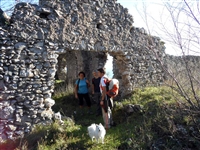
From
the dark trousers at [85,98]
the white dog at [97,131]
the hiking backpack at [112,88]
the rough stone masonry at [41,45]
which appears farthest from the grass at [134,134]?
the dark trousers at [85,98]

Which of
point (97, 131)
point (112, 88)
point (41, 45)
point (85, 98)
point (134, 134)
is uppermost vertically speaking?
point (41, 45)

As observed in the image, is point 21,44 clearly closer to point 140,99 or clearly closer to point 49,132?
point 49,132

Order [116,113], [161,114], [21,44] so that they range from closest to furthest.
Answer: [21,44], [161,114], [116,113]

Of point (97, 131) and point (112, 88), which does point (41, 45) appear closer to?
point (112, 88)

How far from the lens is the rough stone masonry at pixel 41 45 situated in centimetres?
488

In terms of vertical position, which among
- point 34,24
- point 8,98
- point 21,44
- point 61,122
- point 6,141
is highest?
point 34,24

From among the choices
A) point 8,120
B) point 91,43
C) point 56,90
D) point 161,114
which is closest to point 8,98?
point 8,120

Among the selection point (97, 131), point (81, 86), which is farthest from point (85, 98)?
point (97, 131)

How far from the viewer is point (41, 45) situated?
17.5 feet

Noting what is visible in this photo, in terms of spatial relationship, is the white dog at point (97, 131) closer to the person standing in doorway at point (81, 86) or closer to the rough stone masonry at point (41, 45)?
the rough stone masonry at point (41, 45)

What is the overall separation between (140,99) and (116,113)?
41.2 inches

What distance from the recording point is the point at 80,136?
4.71 metres

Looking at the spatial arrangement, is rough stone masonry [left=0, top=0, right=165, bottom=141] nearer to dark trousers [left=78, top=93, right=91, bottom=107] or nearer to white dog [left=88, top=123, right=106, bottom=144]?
white dog [left=88, top=123, right=106, bottom=144]

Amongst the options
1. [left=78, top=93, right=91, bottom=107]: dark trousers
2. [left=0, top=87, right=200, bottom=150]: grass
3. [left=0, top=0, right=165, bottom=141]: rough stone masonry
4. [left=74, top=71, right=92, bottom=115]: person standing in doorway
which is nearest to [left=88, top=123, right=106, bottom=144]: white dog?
[left=0, top=87, right=200, bottom=150]: grass
